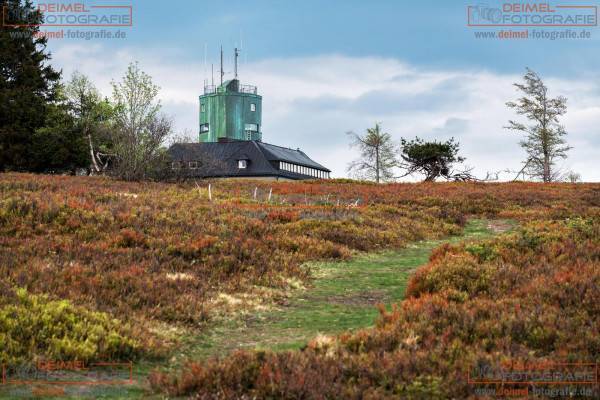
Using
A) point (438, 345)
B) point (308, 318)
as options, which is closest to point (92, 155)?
point (308, 318)

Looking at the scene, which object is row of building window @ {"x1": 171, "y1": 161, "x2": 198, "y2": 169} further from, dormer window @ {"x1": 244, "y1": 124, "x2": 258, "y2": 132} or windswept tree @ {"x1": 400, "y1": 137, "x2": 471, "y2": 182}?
dormer window @ {"x1": 244, "y1": 124, "x2": 258, "y2": 132}

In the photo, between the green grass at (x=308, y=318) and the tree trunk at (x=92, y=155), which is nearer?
the green grass at (x=308, y=318)

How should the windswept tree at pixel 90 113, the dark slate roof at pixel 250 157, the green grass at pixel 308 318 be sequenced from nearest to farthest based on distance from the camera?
the green grass at pixel 308 318 < the windswept tree at pixel 90 113 < the dark slate roof at pixel 250 157

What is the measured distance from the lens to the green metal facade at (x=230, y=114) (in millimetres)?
102438

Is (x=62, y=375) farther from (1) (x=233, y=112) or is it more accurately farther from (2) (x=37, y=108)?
(1) (x=233, y=112)

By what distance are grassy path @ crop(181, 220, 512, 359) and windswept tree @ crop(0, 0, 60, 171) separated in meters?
46.1

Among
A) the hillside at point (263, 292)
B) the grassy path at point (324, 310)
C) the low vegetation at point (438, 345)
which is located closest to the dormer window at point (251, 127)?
the hillside at point (263, 292)

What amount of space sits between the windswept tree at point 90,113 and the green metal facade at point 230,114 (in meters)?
41.7

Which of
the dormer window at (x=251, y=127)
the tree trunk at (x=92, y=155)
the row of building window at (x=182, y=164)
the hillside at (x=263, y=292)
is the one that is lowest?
the hillside at (x=263, y=292)

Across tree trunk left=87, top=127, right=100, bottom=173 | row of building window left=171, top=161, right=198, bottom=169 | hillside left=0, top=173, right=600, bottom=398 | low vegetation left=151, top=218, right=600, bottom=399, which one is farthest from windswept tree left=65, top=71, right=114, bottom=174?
low vegetation left=151, top=218, right=600, bottom=399

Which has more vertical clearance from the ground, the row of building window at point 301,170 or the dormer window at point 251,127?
the dormer window at point 251,127

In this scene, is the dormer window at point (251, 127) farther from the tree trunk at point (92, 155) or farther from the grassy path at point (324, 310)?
the grassy path at point (324, 310)

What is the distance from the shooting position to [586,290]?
10.2 meters

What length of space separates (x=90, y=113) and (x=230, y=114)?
45.9 meters
